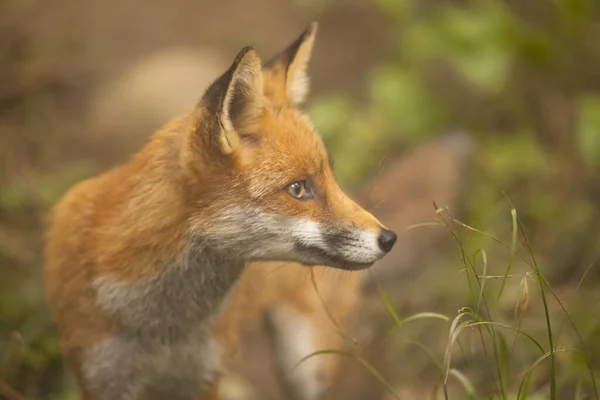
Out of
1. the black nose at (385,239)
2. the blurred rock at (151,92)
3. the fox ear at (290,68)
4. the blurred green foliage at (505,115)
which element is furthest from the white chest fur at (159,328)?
the blurred rock at (151,92)

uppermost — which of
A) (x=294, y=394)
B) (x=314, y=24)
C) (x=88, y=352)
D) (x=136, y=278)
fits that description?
(x=314, y=24)

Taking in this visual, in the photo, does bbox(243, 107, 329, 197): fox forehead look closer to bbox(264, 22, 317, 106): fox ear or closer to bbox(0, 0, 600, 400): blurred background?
bbox(264, 22, 317, 106): fox ear

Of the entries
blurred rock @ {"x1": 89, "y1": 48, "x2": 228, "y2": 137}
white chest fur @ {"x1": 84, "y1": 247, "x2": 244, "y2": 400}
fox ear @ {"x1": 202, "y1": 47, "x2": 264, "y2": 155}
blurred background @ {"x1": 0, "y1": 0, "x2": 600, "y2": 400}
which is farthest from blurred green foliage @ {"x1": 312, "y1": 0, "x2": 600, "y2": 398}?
fox ear @ {"x1": 202, "y1": 47, "x2": 264, "y2": 155}

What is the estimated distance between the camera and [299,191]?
7.86 ft

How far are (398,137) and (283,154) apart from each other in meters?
2.70

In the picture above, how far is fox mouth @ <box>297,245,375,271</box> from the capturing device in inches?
94.1

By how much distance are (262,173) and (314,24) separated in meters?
0.55

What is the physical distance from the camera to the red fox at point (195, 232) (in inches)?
93.1

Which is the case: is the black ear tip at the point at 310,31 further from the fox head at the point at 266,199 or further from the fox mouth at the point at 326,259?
the fox mouth at the point at 326,259

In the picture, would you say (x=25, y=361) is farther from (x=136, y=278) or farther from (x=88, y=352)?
(x=136, y=278)

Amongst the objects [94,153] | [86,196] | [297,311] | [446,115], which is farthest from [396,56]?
[86,196]

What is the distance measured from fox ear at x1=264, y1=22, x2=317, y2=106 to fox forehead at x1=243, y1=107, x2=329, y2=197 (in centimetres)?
11

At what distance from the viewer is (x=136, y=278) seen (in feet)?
8.27

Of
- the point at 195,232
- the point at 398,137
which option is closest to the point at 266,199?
the point at 195,232
